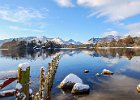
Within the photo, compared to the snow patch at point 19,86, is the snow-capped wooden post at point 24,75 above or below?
above

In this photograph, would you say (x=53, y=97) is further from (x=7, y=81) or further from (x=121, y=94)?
(x=7, y=81)

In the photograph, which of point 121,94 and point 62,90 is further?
point 62,90

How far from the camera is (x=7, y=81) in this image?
532 cm

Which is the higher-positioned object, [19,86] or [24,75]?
[24,75]

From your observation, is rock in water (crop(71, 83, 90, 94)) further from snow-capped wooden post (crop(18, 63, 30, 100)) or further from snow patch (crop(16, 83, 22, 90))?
snow patch (crop(16, 83, 22, 90))

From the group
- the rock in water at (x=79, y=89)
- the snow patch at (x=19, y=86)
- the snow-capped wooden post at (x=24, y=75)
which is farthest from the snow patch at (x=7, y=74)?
the rock in water at (x=79, y=89)

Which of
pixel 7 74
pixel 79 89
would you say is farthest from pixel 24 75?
pixel 79 89

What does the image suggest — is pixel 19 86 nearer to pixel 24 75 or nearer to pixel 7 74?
pixel 24 75

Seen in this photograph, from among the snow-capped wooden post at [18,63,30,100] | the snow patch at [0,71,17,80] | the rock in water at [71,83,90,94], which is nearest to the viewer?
the snow patch at [0,71,17,80]

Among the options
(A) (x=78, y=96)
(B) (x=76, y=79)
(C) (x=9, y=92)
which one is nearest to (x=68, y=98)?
(A) (x=78, y=96)

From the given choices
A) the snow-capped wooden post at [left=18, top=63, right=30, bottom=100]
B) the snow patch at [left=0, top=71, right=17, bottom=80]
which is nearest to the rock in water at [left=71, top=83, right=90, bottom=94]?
the snow-capped wooden post at [left=18, top=63, right=30, bottom=100]

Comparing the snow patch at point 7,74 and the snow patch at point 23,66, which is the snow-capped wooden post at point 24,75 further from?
the snow patch at point 7,74

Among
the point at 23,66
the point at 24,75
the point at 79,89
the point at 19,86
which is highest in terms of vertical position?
the point at 23,66

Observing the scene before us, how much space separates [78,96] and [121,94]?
5311 mm
